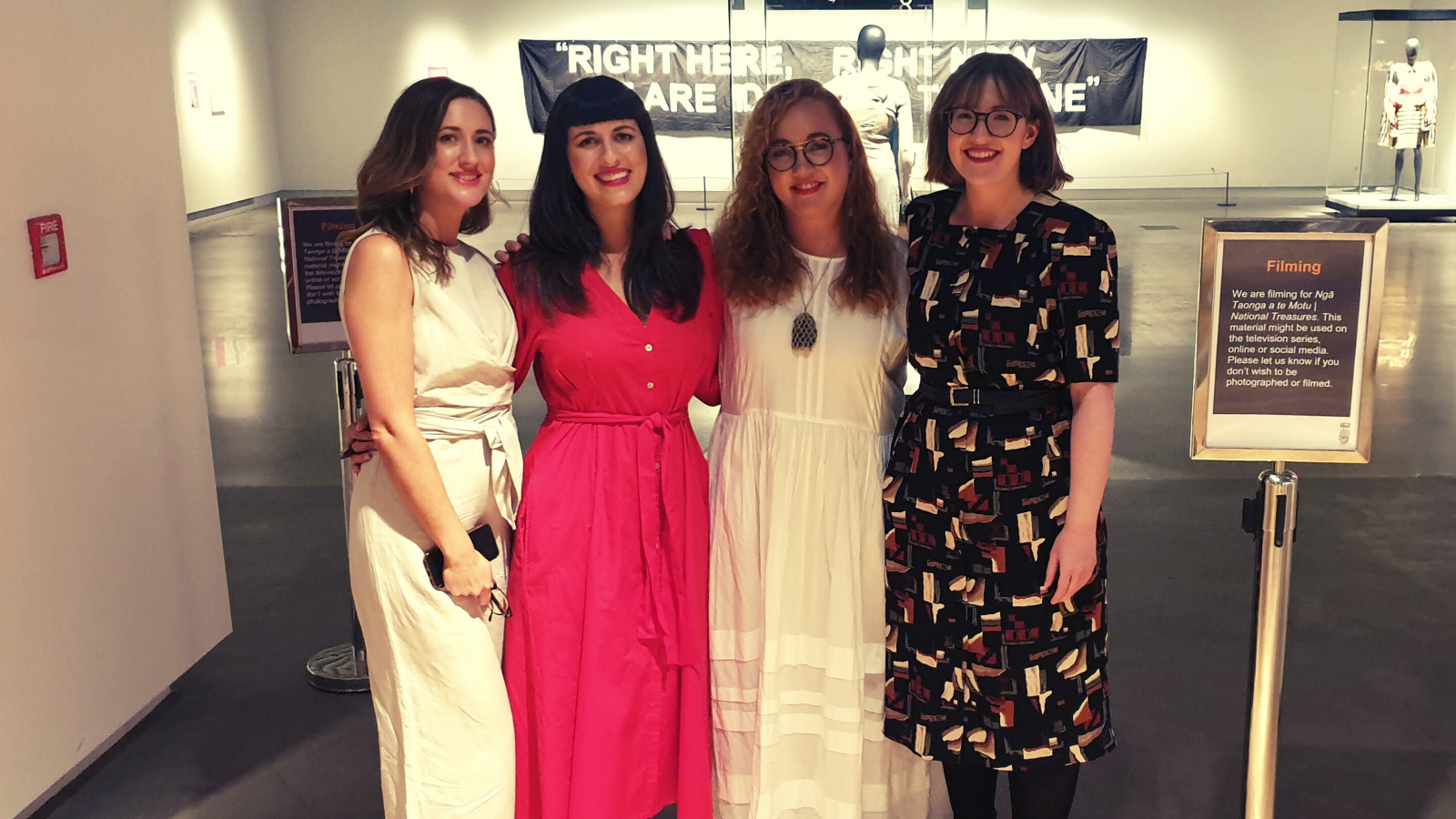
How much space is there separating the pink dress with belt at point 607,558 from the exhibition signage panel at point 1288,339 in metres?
0.92

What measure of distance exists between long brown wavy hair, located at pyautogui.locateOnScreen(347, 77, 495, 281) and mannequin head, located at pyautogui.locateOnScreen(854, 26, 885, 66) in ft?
22.6

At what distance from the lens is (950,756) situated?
2.40 meters

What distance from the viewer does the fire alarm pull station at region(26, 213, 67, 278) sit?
2.78 meters

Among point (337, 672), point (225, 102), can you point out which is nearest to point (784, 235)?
point (337, 672)

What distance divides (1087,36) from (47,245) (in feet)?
58.5

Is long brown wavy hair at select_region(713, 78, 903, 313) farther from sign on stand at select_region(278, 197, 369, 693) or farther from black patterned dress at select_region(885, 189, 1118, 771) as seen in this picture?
sign on stand at select_region(278, 197, 369, 693)

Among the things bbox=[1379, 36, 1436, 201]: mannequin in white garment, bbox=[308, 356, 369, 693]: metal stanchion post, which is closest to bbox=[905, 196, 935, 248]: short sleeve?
bbox=[308, 356, 369, 693]: metal stanchion post

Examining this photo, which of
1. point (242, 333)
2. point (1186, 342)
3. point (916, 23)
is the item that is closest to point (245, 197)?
point (242, 333)

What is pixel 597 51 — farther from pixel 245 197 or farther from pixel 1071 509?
pixel 1071 509

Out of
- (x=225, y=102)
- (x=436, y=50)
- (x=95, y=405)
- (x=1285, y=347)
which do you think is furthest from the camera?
(x=436, y=50)

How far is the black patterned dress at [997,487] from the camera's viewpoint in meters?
2.18

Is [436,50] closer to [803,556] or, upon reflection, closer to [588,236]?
[588,236]

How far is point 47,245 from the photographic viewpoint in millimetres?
2828

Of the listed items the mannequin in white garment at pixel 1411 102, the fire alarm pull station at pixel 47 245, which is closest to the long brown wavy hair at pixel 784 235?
the fire alarm pull station at pixel 47 245
